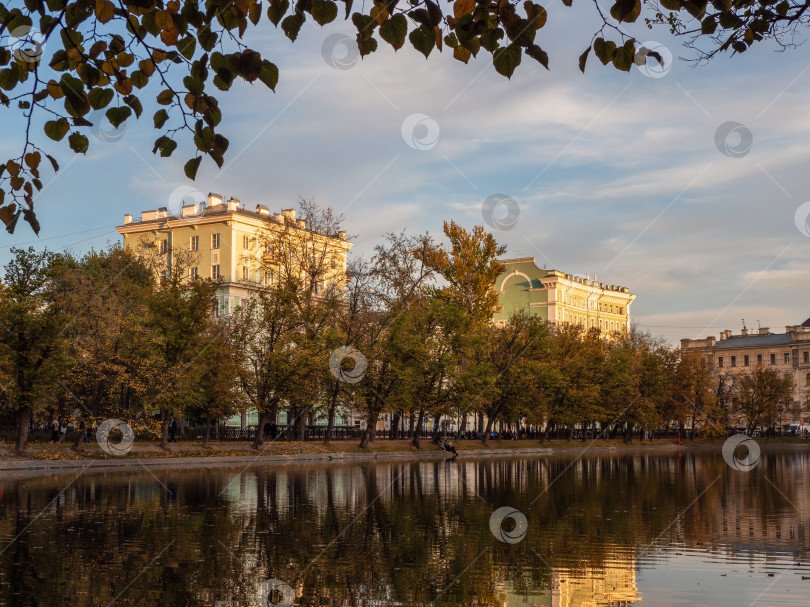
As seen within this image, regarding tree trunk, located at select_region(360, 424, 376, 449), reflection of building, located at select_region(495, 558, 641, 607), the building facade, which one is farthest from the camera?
the building facade

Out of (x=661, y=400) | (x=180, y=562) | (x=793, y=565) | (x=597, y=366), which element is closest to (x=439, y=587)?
(x=180, y=562)

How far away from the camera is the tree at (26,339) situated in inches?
1426

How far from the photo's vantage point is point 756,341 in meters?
145

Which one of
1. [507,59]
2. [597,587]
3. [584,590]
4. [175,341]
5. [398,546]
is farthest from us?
[175,341]

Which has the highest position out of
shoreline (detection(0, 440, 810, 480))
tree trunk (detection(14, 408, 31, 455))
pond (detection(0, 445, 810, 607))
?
tree trunk (detection(14, 408, 31, 455))

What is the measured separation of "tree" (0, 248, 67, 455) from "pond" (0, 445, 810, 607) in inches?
438

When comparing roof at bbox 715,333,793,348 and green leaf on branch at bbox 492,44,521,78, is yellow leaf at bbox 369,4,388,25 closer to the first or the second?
green leaf on branch at bbox 492,44,521,78

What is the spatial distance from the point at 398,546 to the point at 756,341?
143 metres

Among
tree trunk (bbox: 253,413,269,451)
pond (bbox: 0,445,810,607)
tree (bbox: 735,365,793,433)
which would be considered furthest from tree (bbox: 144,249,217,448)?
tree (bbox: 735,365,793,433)

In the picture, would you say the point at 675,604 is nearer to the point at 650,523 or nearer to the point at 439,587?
the point at 439,587

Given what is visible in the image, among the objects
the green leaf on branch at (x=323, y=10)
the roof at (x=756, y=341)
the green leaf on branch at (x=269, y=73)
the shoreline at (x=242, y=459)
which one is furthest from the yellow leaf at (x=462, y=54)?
the roof at (x=756, y=341)

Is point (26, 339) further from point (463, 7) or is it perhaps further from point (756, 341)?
point (756, 341)

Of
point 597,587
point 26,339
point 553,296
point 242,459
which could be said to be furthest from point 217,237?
point 597,587

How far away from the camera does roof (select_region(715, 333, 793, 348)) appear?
464ft
